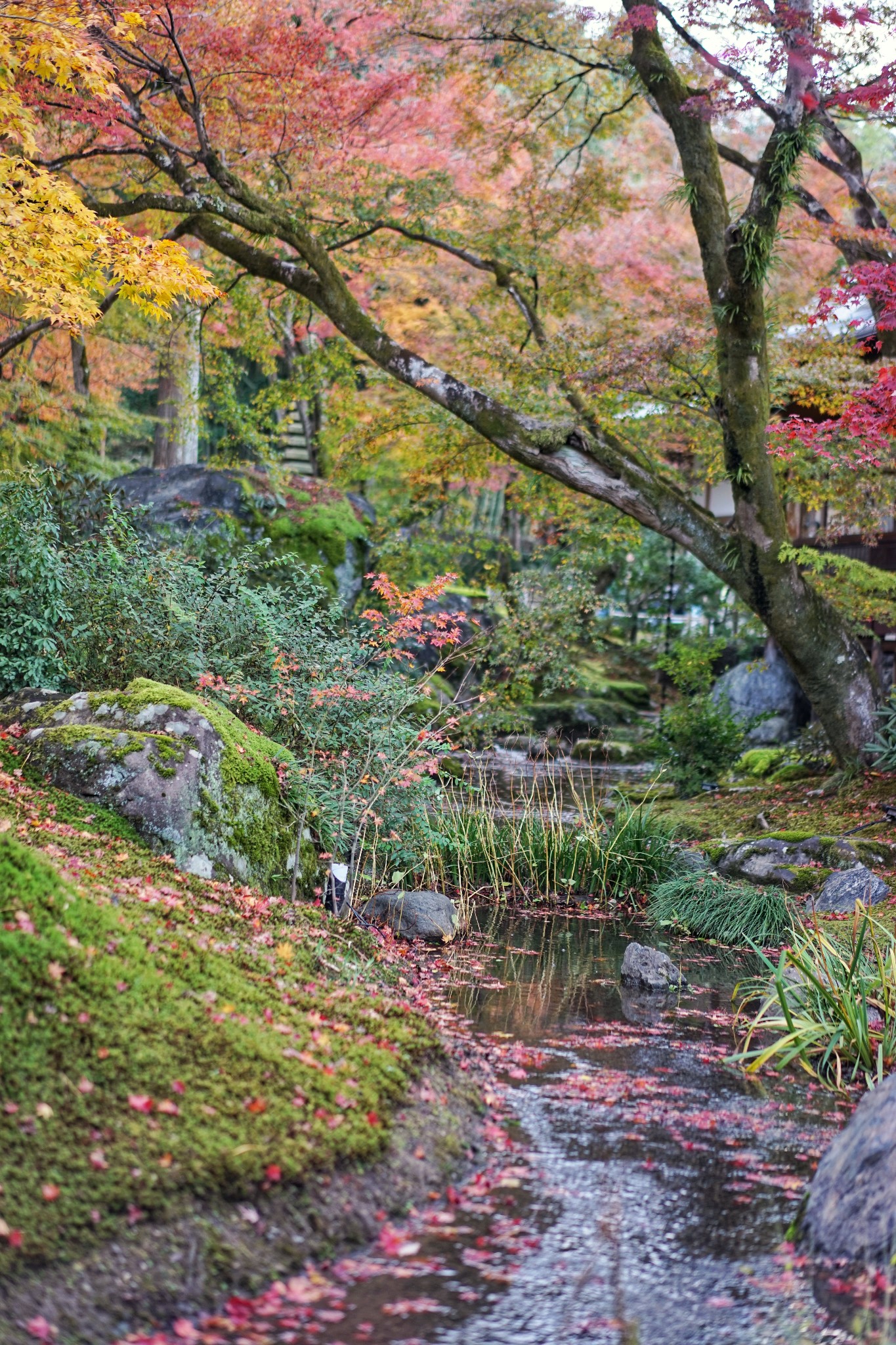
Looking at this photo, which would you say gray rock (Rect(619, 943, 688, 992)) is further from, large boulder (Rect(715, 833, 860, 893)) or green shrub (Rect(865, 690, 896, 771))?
green shrub (Rect(865, 690, 896, 771))

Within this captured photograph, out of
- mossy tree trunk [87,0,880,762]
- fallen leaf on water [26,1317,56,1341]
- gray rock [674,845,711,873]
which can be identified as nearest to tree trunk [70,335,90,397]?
mossy tree trunk [87,0,880,762]

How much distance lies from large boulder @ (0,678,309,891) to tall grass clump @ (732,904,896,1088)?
8.77 feet

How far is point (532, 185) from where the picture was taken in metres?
11.7

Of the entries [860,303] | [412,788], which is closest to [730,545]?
[412,788]

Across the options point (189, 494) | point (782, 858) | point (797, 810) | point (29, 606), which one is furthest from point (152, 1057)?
point (189, 494)

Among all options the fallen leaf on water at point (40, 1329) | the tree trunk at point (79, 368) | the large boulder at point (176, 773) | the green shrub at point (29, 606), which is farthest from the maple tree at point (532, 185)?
the fallen leaf on water at point (40, 1329)

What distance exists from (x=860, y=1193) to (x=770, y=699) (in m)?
13.7

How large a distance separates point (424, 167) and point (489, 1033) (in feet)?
35.1

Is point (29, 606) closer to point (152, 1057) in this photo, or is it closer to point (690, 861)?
point (152, 1057)

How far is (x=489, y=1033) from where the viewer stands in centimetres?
→ 509

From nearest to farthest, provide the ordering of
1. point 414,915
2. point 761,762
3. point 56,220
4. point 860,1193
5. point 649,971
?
point 860,1193 < point 56,220 < point 649,971 < point 414,915 < point 761,762

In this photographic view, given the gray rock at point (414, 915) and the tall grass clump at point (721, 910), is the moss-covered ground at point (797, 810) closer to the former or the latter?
the tall grass clump at point (721, 910)

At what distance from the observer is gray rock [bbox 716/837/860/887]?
8.11 meters

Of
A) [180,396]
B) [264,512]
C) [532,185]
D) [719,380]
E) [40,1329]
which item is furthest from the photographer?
[180,396]
